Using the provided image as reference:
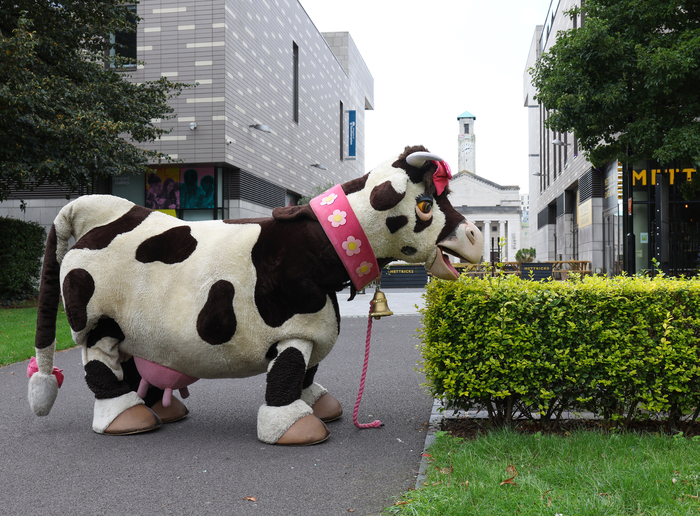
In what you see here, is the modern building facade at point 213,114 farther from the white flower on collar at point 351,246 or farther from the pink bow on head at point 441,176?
the pink bow on head at point 441,176

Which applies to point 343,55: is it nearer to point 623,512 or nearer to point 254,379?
point 254,379

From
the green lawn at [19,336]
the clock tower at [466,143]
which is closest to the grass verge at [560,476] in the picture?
the green lawn at [19,336]

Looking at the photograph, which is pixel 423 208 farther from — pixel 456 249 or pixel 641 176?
pixel 641 176

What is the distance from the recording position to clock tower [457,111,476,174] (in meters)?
102

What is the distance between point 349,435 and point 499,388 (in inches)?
43.7

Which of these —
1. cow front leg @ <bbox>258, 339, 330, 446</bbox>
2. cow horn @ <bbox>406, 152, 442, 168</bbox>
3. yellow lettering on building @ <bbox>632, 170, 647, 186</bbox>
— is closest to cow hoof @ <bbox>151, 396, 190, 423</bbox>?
cow front leg @ <bbox>258, 339, 330, 446</bbox>

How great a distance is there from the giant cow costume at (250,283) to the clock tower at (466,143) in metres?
101

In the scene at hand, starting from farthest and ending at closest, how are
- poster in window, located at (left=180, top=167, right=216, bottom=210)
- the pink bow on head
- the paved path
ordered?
poster in window, located at (left=180, top=167, right=216, bottom=210) < the pink bow on head < the paved path

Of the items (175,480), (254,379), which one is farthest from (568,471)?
(254,379)

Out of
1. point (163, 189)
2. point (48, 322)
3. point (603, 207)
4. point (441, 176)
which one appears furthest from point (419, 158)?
point (603, 207)

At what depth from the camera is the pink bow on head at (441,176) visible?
380cm

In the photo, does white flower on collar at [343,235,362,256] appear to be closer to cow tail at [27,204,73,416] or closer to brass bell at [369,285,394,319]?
brass bell at [369,285,394,319]

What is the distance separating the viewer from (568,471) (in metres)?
2.95

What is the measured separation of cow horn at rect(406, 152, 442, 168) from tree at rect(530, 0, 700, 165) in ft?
31.2
